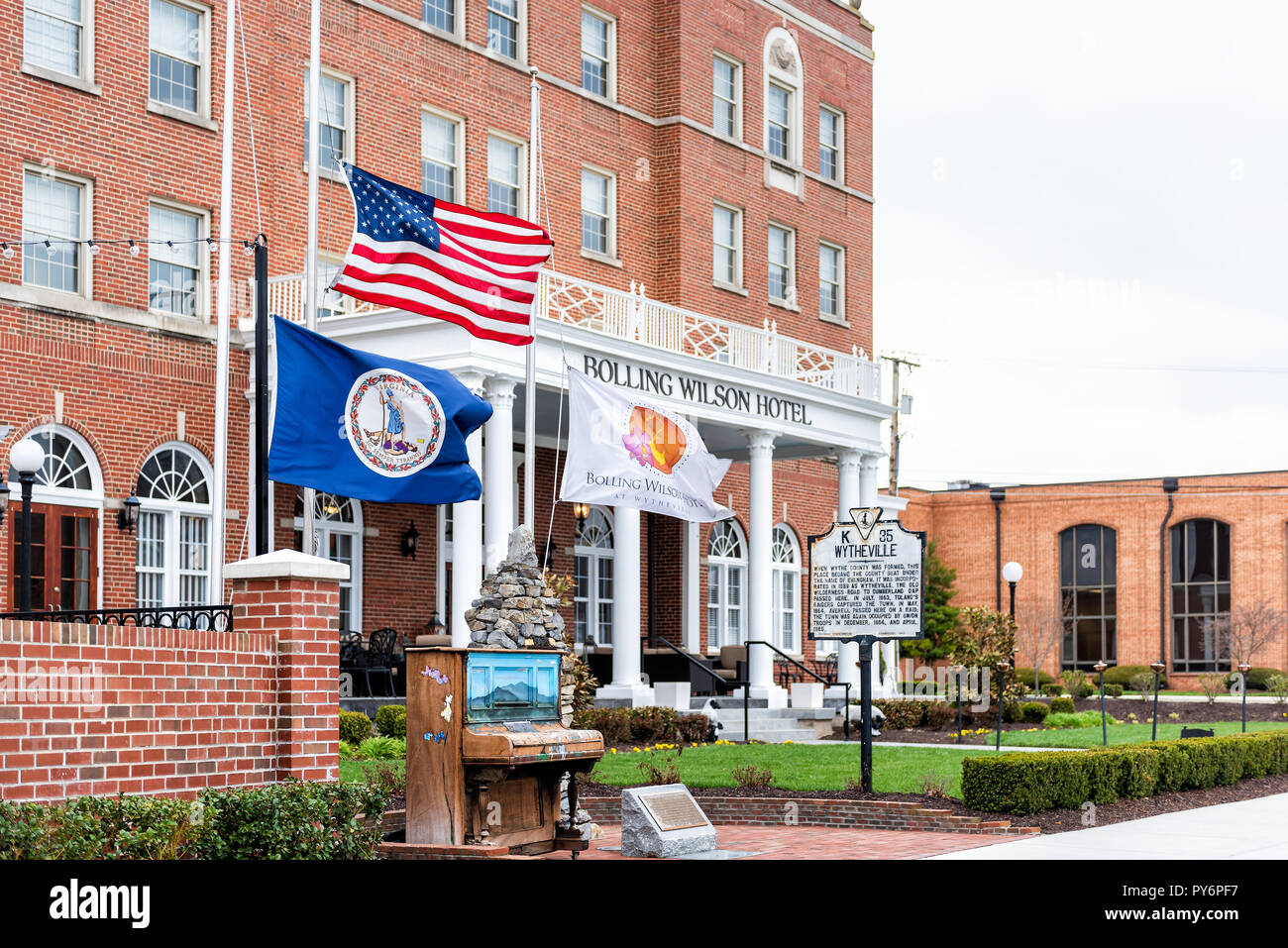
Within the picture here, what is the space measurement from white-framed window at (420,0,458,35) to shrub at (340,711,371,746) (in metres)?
13.4

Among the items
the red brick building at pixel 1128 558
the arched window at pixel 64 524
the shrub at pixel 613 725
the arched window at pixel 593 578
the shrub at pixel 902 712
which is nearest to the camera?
the arched window at pixel 64 524

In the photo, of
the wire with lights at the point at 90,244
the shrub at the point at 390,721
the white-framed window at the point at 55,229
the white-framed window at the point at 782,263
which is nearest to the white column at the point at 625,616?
the shrub at the point at 390,721

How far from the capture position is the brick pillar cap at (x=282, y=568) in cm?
1196

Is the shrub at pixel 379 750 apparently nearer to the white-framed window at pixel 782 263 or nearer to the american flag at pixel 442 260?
the american flag at pixel 442 260

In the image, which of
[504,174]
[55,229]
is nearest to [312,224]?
[55,229]

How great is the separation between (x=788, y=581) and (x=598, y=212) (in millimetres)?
10110

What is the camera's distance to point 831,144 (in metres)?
39.0

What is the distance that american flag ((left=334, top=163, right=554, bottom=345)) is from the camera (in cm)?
1670

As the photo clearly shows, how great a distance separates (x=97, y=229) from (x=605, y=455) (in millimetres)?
8159

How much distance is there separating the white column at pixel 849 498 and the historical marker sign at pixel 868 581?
525 inches

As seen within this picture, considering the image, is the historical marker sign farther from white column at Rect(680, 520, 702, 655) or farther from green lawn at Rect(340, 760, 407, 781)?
white column at Rect(680, 520, 702, 655)

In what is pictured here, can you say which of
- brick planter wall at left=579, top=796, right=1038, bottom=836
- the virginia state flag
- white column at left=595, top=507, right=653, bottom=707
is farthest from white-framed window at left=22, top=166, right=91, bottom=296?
brick planter wall at left=579, top=796, right=1038, bottom=836
